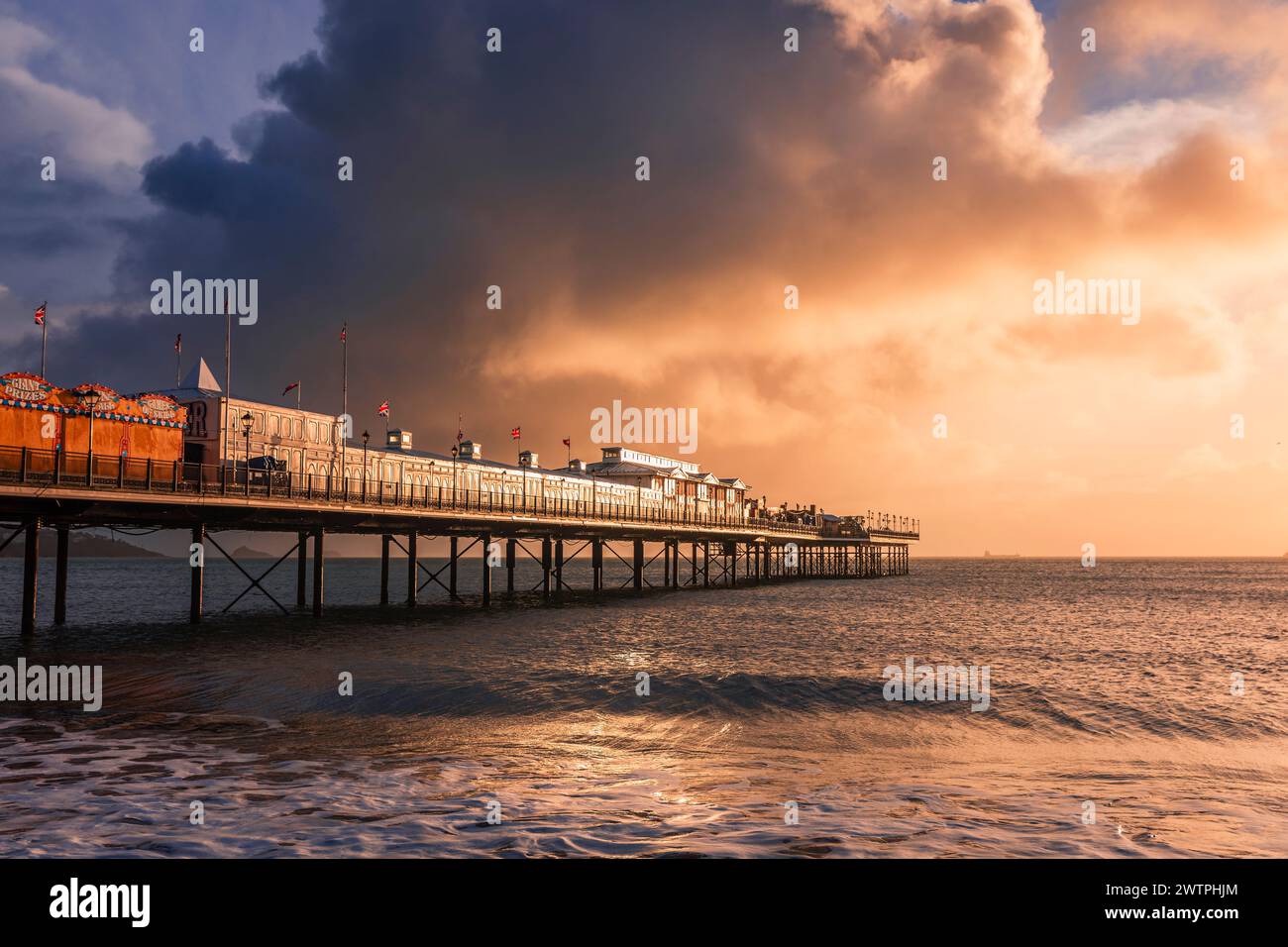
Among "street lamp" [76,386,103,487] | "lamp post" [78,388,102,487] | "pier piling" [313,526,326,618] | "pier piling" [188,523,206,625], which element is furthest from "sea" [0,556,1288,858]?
"street lamp" [76,386,103,487]

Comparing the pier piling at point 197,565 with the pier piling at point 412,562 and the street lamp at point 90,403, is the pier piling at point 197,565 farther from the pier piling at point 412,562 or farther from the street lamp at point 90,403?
the pier piling at point 412,562

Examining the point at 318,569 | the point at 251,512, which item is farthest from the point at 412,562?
the point at 251,512

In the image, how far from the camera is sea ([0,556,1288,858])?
1064 centimetres

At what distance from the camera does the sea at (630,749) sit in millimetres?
10641

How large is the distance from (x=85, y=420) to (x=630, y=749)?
25.6 meters

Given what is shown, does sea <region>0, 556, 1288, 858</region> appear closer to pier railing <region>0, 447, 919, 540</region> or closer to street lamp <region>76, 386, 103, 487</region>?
pier railing <region>0, 447, 919, 540</region>

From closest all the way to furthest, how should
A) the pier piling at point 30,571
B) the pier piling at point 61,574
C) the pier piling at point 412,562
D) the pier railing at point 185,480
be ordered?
1. the pier railing at point 185,480
2. the pier piling at point 30,571
3. the pier piling at point 61,574
4. the pier piling at point 412,562

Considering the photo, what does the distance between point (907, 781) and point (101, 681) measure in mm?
21873

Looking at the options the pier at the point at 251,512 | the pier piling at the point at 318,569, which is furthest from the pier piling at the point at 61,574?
the pier piling at the point at 318,569

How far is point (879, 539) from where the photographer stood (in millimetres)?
133375

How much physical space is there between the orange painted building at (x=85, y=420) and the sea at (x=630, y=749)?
749cm

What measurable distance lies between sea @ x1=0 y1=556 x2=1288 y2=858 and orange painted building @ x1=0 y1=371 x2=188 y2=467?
7.49 m

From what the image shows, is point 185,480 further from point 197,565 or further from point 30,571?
point 30,571
